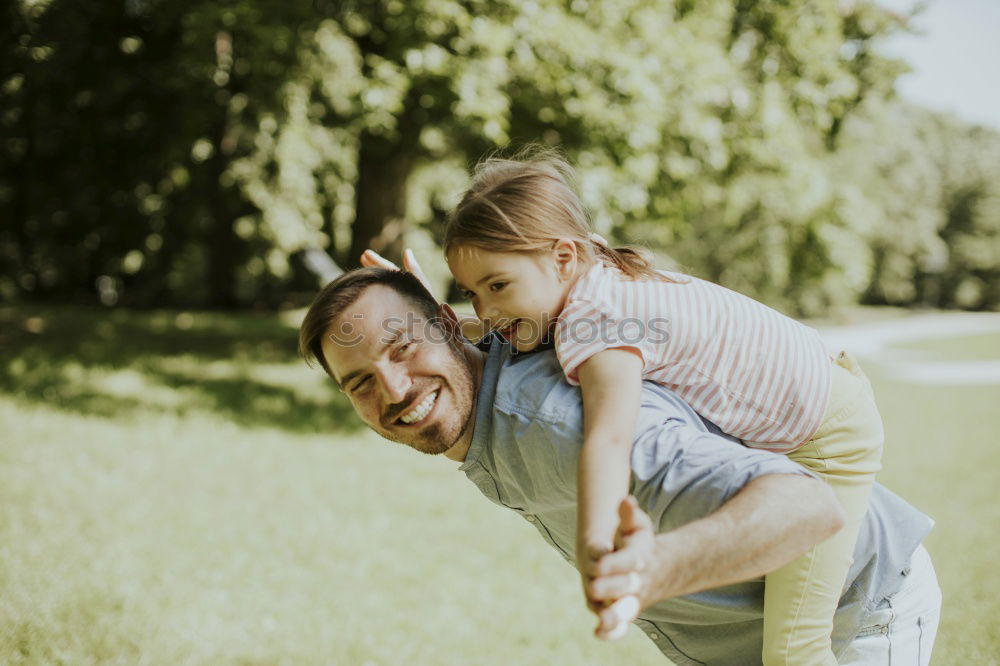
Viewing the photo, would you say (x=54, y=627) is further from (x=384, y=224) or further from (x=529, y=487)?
(x=384, y=224)

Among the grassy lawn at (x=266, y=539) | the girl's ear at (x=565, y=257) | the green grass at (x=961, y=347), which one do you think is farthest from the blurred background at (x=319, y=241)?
the green grass at (x=961, y=347)

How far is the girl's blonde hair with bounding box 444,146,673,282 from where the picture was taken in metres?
2.00

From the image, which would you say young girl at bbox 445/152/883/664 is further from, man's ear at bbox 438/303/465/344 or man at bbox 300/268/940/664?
man's ear at bbox 438/303/465/344

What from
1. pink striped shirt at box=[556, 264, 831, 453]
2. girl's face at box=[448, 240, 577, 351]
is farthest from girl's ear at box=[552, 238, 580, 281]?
pink striped shirt at box=[556, 264, 831, 453]

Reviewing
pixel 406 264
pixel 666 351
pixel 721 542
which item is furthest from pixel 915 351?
pixel 721 542

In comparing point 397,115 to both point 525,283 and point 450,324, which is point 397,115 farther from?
point 525,283

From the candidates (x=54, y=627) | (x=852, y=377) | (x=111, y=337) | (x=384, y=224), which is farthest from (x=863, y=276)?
(x=111, y=337)

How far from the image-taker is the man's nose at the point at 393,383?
2.12 m

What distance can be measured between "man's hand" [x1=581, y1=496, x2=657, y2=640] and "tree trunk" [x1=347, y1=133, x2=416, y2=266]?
955 cm

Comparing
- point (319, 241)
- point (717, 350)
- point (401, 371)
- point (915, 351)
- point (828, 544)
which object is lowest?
point (915, 351)

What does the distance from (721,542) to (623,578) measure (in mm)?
223

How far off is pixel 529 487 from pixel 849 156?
25.4m

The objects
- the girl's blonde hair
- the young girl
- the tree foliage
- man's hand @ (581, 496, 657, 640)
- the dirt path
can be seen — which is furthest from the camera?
the dirt path

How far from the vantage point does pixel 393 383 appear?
2127mm
